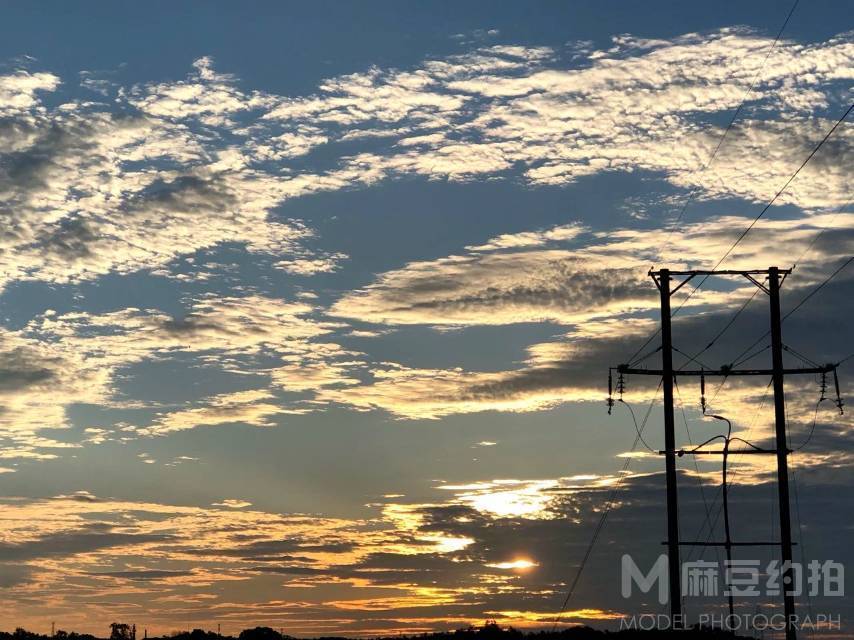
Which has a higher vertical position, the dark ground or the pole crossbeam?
the pole crossbeam

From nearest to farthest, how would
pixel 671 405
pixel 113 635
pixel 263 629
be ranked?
pixel 671 405, pixel 263 629, pixel 113 635

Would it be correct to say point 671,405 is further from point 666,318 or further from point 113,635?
point 113,635

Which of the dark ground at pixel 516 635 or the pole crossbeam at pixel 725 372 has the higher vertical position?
the pole crossbeam at pixel 725 372

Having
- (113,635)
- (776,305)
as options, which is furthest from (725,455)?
(113,635)

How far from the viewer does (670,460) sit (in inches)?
2307

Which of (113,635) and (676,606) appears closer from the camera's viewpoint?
(676,606)

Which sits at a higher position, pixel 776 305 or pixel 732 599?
pixel 776 305

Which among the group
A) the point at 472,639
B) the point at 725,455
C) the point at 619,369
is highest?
the point at 619,369

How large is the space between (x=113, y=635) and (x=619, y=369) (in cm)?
7130

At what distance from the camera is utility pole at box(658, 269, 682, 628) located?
5697 cm

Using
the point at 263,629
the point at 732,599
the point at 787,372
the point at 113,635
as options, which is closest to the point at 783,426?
the point at 787,372

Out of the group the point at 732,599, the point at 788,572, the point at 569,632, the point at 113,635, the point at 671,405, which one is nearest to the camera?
the point at 788,572

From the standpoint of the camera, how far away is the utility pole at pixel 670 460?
2243 inches

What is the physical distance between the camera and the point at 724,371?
59.9 metres
